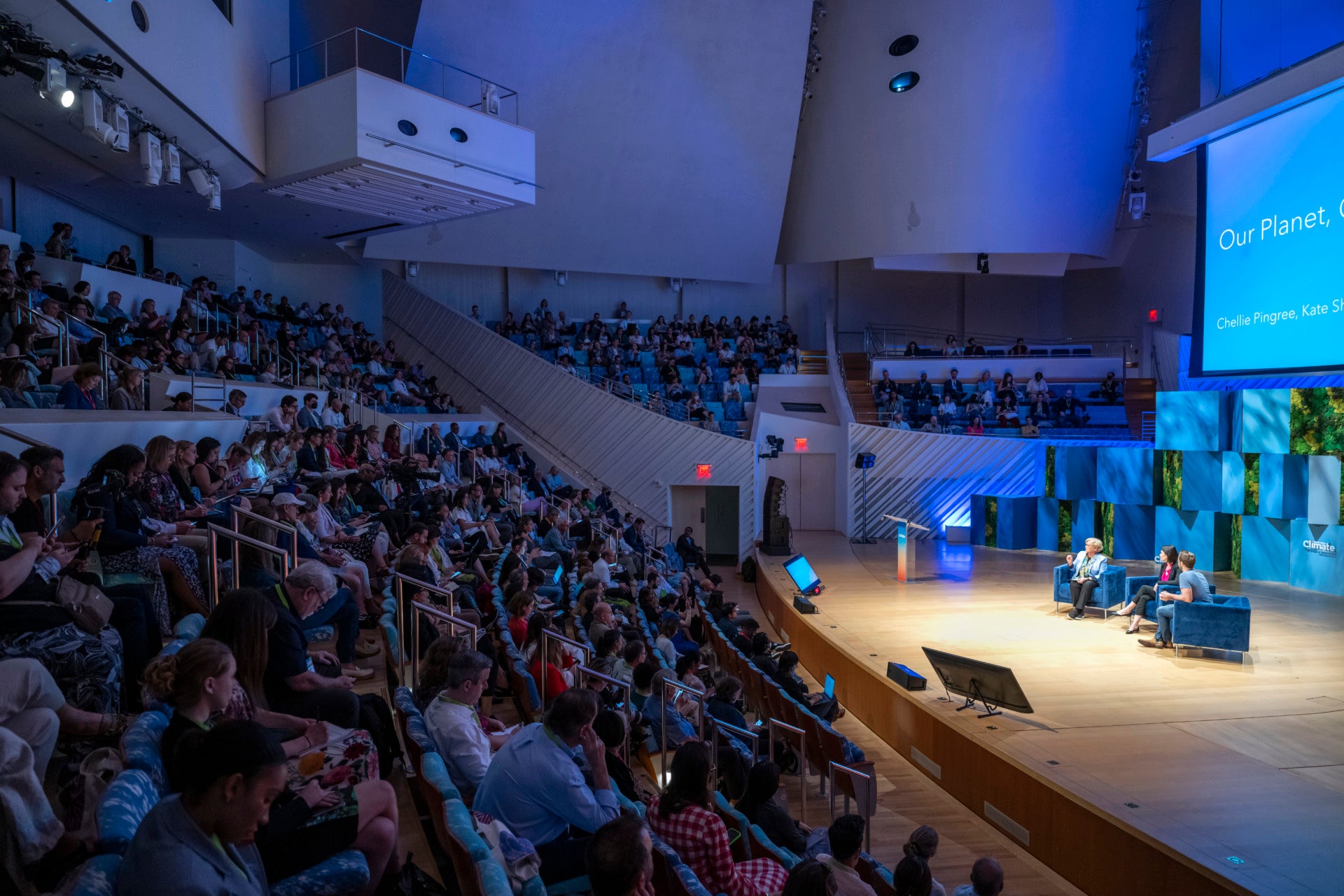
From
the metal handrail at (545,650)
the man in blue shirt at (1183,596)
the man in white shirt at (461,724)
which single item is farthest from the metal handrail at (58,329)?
the man in blue shirt at (1183,596)

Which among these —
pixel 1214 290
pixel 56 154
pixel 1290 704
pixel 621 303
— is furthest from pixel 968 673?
pixel 621 303

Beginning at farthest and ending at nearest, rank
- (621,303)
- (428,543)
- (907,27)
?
(621,303)
(907,27)
(428,543)

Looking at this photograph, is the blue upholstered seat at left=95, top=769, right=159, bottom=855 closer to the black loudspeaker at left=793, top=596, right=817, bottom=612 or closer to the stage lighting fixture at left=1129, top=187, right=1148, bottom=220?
the black loudspeaker at left=793, top=596, right=817, bottom=612

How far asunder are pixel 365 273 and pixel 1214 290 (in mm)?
14359

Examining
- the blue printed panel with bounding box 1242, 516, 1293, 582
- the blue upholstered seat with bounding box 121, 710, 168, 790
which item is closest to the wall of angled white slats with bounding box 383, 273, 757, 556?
the blue printed panel with bounding box 1242, 516, 1293, 582

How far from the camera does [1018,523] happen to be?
14.6 m

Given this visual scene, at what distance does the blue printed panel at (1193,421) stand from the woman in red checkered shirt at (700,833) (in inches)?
422

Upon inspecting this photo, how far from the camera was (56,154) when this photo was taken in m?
9.98

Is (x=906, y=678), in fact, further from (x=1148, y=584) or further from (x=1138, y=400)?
(x=1138, y=400)

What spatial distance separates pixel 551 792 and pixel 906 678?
4.99m

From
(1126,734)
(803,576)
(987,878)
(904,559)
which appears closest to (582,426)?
(803,576)

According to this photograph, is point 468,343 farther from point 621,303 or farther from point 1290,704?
point 1290,704

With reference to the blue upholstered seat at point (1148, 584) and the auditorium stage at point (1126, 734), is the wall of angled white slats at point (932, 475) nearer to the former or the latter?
the auditorium stage at point (1126, 734)

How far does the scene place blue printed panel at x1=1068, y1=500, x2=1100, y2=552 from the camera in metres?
13.6
